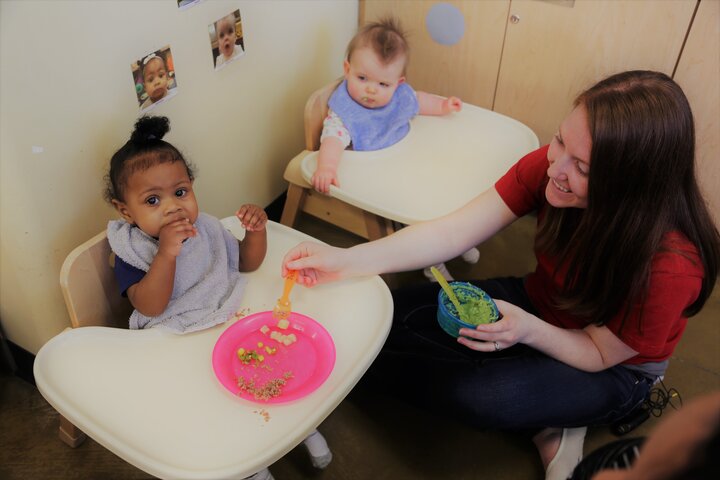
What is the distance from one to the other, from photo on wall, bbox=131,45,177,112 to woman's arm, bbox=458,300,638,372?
0.82 m

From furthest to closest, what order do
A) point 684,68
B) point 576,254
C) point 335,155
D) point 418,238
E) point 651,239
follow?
point 684,68
point 335,155
point 418,238
point 576,254
point 651,239

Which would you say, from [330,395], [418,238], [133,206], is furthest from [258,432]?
[418,238]

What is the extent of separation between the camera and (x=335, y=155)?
160 cm

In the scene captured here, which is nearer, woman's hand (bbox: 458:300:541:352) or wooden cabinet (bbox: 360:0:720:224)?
woman's hand (bbox: 458:300:541:352)

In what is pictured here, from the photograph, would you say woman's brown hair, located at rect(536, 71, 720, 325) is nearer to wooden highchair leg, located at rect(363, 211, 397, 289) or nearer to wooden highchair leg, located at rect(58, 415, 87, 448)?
wooden highchair leg, located at rect(363, 211, 397, 289)

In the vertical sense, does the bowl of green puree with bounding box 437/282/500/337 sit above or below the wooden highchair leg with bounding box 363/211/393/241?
above

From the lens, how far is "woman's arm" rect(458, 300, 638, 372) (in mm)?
1157

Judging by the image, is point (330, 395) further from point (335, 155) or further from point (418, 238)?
point (335, 155)

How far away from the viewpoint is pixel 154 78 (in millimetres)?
1339

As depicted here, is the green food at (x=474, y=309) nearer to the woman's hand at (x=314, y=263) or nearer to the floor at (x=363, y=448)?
the woman's hand at (x=314, y=263)

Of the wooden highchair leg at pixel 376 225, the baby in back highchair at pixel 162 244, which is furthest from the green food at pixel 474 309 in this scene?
the baby in back highchair at pixel 162 244

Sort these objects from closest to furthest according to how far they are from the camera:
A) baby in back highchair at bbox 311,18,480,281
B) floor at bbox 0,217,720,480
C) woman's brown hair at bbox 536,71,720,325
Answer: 1. woman's brown hair at bbox 536,71,720,325
2. floor at bbox 0,217,720,480
3. baby in back highchair at bbox 311,18,480,281

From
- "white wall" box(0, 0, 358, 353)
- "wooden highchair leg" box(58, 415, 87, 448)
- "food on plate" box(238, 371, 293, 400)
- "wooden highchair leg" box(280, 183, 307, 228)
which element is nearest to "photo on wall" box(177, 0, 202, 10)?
"white wall" box(0, 0, 358, 353)

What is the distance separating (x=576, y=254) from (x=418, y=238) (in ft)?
1.08
